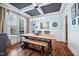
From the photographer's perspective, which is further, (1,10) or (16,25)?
(16,25)

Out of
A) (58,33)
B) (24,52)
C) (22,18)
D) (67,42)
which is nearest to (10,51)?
(24,52)

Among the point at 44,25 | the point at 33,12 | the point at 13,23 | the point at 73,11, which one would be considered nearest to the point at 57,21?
the point at 44,25

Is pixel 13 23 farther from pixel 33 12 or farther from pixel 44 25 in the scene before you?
pixel 44 25

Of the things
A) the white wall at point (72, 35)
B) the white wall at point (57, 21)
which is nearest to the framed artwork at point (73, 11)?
the white wall at point (72, 35)

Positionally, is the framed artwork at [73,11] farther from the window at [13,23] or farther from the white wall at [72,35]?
the window at [13,23]

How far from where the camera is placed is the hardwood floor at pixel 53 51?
1.85 meters

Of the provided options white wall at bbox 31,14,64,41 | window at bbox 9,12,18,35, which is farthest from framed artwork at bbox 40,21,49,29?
window at bbox 9,12,18,35

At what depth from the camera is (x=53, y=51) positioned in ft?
6.04

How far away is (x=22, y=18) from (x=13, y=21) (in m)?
0.20

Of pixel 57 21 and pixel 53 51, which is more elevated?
pixel 57 21

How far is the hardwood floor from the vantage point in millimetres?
1847

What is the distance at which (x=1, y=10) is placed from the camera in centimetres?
175

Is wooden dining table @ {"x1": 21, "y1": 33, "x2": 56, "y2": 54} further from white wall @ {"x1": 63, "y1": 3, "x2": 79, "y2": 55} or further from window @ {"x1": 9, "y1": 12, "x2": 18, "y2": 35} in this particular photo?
white wall @ {"x1": 63, "y1": 3, "x2": 79, "y2": 55}

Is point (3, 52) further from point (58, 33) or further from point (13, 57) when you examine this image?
point (58, 33)
